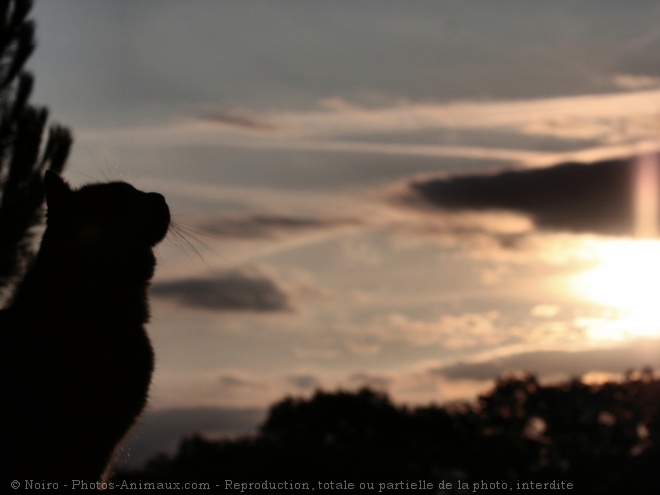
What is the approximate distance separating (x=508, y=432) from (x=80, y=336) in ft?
219

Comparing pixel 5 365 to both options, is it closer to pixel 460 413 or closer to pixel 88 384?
pixel 88 384

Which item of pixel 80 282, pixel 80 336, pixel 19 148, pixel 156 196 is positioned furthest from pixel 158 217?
pixel 19 148

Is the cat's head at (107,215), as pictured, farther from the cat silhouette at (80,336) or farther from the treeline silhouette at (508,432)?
the treeline silhouette at (508,432)

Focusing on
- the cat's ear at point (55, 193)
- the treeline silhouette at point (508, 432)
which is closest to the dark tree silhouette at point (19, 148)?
the cat's ear at point (55, 193)

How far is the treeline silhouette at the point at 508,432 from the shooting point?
63844mm

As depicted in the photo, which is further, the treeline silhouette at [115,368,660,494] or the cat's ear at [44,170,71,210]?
the treeline silhouette at [115,368,660,494]

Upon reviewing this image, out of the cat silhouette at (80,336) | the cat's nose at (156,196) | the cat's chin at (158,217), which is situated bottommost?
the cat silhouette at (80,336)

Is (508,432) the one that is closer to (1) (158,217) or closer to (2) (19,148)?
(2) (19,148)

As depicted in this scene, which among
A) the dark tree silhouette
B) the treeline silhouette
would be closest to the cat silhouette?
the dark tree silhouette

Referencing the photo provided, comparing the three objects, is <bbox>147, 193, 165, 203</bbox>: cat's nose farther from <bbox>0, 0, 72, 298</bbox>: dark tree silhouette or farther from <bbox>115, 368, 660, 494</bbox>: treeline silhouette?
<bbox>115, 368, 660, 494</bbox>: treeline silhouette

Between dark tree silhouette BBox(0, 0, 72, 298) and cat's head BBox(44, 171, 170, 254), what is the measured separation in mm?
6100

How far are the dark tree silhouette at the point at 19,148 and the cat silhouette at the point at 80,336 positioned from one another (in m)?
6.28

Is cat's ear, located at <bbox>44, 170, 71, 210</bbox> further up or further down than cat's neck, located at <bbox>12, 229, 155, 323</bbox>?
further up

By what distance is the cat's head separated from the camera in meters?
6.66
